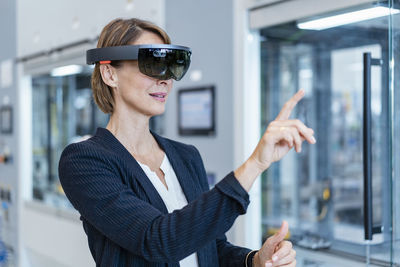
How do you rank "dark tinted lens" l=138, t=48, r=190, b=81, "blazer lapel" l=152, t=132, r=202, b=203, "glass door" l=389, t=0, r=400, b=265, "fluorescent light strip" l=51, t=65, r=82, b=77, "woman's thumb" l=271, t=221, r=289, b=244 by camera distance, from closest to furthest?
"woman's thumb" l=271, t=221, r=289, b=244 < "dark tinted lens" l=138, t=48, r=190, b=81 < "blazer lapel" l=152, t=132, r=202, b=203 < "glass door" l=389, t=0, r=400, b=265 < "fluorescent light strip" l=51, t=65, r=82, b=77

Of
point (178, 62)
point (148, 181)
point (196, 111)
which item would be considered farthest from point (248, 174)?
point (196, 111)

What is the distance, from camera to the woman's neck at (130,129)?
1.33 m

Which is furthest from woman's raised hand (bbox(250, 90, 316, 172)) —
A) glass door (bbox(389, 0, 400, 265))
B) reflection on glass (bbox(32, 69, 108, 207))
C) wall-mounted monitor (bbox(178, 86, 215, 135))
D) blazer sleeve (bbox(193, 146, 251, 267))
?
reflection on glass (bbox(32, 69, 108, 207))

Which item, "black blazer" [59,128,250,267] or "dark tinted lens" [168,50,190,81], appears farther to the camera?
"dark tinted lens" [168,50,190,81]

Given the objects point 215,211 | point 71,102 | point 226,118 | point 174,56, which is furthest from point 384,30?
point 71,102

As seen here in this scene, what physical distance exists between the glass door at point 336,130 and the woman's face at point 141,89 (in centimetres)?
98

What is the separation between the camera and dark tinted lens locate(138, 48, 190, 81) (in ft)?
4.09

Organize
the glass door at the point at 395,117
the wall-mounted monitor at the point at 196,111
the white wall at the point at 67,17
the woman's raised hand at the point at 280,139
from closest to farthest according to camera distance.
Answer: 1. the woman's raised hand at the point at 280,139
2. the glass door at the point at 395,117
3. the wall-mounted monitor at the point at 196,111
4. the white wall at the point at 67,17

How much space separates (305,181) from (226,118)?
1461 millimetres

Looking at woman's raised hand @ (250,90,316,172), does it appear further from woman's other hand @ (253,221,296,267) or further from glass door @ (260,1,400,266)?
glass door @ (260,1,400,266)

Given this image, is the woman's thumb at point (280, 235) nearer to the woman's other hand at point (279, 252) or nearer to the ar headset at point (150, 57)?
the woman's other hand at point (279, 252)

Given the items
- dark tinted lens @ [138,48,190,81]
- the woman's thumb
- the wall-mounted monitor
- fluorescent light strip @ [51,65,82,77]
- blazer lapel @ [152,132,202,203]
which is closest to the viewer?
the woman's thumb

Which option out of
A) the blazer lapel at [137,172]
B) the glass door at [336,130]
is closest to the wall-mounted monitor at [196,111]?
the glass door at [336,130]

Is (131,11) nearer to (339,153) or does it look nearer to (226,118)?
(226,118)
